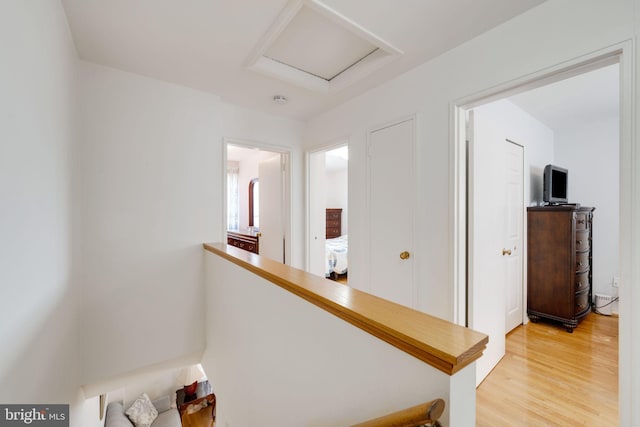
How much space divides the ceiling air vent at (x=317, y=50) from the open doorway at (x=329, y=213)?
72 cm

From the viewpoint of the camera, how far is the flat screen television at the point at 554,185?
10.3 feet

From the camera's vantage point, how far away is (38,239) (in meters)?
1.21

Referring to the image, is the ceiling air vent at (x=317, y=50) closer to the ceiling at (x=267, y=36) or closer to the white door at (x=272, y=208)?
the ceiling at (x=267, y=36)

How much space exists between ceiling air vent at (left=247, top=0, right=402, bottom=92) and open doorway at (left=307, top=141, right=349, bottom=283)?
0.72 m

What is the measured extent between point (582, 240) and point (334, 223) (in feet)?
16.0

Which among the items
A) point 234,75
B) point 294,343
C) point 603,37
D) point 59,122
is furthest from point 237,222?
point 603,37

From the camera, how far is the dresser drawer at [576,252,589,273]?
2958mm

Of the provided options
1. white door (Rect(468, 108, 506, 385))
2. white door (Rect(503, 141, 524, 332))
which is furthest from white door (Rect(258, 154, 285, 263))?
white door (Rect(503, 141, 524, 332))

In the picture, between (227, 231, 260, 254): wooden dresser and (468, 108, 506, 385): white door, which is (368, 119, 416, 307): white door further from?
(227, 231, 260, 254): wooden dresser

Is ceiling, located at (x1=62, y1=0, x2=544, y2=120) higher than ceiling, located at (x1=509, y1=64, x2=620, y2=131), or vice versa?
ceiling, located at (x1=509, y1=64, x2=620, y2=131)

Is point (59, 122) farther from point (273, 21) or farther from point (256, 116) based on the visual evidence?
point (256, 116)

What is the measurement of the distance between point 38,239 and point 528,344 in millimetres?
3868

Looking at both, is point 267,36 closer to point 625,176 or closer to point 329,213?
point 625,176

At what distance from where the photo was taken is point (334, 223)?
7152mm
